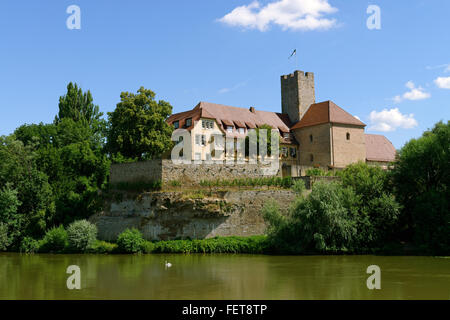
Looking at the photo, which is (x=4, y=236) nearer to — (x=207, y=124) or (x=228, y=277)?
(x=228, y=277)

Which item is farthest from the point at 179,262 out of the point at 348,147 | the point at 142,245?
the point at 348,147

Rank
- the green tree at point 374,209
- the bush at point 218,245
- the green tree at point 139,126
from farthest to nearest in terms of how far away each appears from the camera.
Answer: the green tree at point 139,126
the bush at point 218,245
the green tree at point 374,209

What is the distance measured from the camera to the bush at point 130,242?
3375 centimetres

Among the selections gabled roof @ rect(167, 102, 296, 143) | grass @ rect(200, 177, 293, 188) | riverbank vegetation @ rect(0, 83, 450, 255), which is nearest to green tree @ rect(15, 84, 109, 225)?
riverbank vegetation @ rect(0, 83, 450, 255)

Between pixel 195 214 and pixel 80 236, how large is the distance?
8.99m

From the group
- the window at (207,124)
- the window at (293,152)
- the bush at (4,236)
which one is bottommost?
the bush at (4,236)

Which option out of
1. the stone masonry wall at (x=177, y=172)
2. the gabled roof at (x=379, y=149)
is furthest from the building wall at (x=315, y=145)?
the stone masonry wall at (x=177, y=172)

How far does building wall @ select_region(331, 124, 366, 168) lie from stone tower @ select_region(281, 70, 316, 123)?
7.39 metres

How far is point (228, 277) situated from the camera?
71.2 feet

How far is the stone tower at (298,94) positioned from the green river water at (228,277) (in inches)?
1255

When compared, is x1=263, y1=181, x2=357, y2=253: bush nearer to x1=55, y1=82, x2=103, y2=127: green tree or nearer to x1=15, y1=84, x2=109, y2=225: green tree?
x1=15, y1=84, x2=109, y2=225: green tree

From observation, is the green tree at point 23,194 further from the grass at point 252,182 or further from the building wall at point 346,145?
the building wall at point 346,145

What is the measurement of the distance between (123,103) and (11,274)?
2018 cm

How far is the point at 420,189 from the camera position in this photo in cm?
3291
